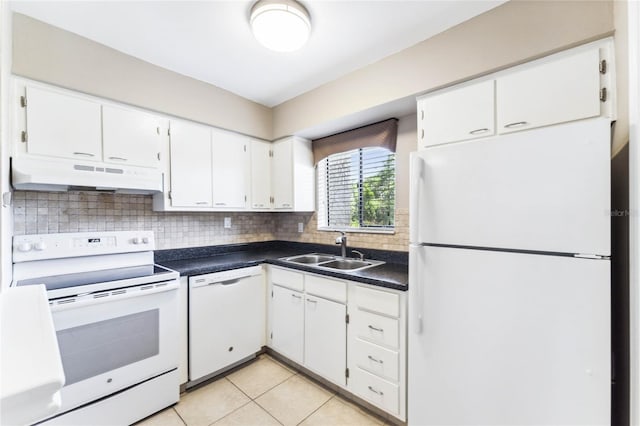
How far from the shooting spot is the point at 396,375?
1.64 metres

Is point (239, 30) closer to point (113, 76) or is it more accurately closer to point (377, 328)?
point (113, 76)

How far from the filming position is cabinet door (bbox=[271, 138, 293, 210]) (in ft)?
9.17

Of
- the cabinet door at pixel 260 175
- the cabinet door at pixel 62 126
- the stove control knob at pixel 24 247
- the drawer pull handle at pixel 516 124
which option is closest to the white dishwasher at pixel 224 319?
the cabinet door at pixel 260 175

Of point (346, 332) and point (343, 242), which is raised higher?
point (343, 242)

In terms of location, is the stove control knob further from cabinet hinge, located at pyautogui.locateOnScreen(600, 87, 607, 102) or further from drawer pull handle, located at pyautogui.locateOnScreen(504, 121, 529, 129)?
cabinet hinge, located at pyautogui.locateOnScreen(600, 87, 607, 102)

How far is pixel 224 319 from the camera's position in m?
2.18

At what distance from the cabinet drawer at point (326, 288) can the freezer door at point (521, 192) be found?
721mm

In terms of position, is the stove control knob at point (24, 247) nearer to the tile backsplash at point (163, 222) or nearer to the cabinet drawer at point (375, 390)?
the tile backsplash at point (163, 222)

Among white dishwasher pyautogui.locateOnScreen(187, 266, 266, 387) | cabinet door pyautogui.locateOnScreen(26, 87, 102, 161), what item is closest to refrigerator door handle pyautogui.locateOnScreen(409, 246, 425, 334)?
white dishwasher pyautogui.locateOnScreen(187, 266, 266, 387)

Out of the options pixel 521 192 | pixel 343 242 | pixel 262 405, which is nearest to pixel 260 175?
pixel 343 242

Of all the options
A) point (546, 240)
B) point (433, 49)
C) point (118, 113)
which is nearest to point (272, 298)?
point (118, 113)

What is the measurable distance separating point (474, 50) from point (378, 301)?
160 centimetres

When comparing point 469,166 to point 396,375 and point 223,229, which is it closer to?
point 396,375

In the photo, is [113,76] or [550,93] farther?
[113,76]
